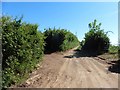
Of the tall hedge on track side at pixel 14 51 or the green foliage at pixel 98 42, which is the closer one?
the tall hedge on track side at pixel 14 51

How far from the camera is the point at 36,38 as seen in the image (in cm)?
1588

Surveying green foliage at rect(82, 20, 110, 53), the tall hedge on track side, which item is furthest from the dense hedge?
the tall hedge on track side

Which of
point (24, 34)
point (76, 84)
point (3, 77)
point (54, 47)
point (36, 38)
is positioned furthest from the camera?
point (54, 47)

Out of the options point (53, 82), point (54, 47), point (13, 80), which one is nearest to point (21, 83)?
point (13, 80)

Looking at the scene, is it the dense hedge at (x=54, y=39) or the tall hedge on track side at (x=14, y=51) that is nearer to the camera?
the tall hedge on track side at (x=14, y=51)

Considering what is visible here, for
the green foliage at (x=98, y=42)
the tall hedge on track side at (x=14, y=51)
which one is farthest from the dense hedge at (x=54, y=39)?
the tall hedge on track side at (x=14, y=51)

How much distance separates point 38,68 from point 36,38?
1955 millimetres

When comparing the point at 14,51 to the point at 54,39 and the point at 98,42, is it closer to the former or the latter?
the point at 54,39

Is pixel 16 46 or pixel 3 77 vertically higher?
pixel 16 46

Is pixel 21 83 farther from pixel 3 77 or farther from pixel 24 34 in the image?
pixel 24 34

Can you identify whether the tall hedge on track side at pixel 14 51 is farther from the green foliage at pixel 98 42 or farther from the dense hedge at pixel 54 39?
the green foliage at pixel 98 42

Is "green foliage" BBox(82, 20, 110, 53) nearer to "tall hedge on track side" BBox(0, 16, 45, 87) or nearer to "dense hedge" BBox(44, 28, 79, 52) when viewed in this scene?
"dense hedge" BBox(44, 28, 79, 52)

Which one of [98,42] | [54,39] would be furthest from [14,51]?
[98,42]

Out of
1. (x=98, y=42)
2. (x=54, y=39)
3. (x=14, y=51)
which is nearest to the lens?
(x=14, y=51)
